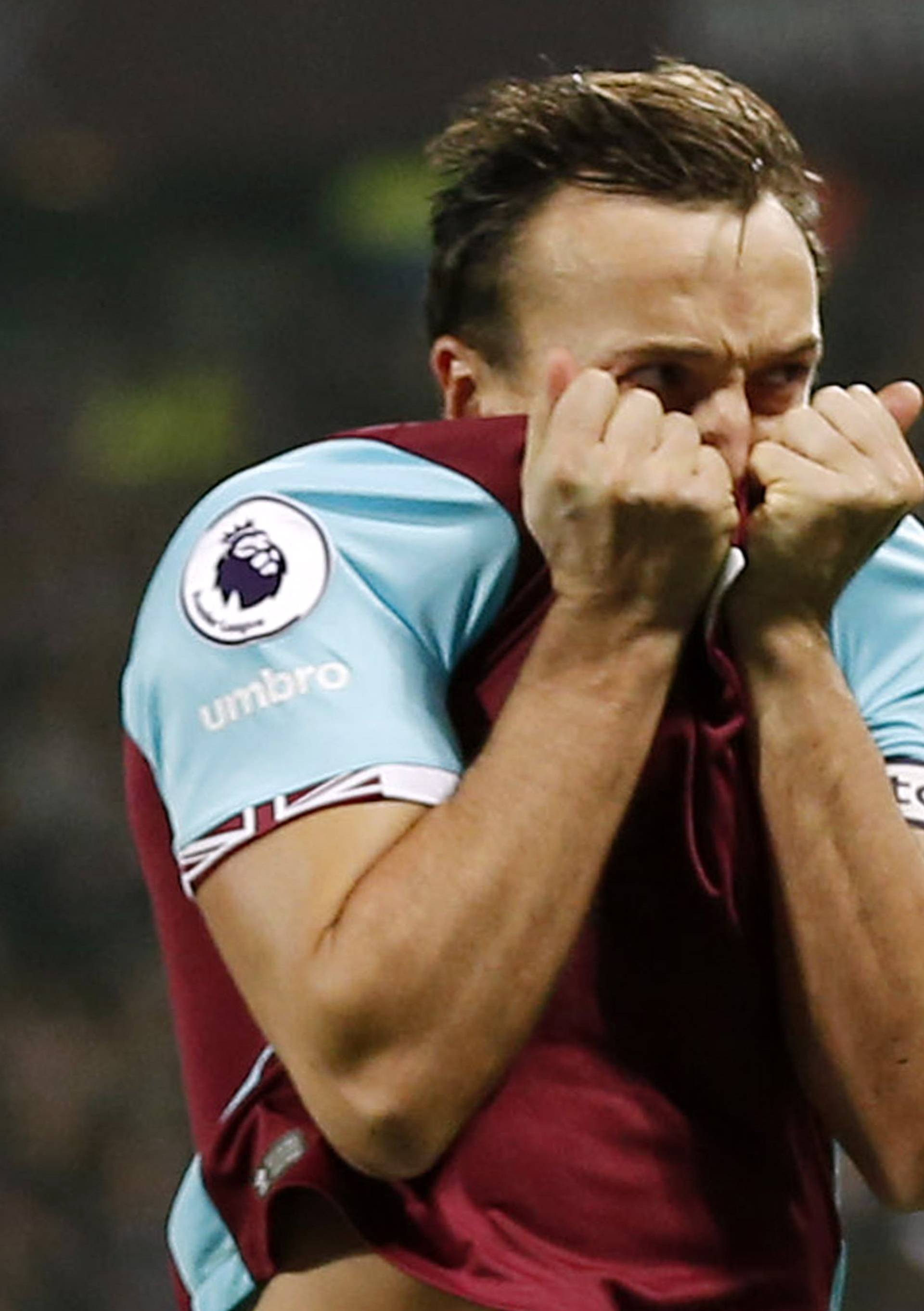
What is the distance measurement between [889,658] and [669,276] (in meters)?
0.24

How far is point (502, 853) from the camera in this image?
114 centimetres

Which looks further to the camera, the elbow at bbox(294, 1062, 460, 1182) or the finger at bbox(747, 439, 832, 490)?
the finger at bbox(747, 439, 832, 490)

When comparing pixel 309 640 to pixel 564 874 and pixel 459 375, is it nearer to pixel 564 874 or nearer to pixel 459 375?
pixel 564 874

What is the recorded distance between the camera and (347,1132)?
1148mm

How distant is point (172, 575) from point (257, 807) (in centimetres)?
14

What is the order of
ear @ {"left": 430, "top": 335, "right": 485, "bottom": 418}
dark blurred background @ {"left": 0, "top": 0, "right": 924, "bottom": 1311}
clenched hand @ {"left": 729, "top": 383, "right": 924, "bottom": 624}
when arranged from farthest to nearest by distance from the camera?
1. dark blurred background @ {"left": 0, "top": 0, "right": 924, "bottom": 1311}
2. ear @ {"left": 430, "top": 335, "right": 485, "bottom": 418}
3. clenched hand @ {"left": 729, "top": 383, "right": 924, "bottom": 624}

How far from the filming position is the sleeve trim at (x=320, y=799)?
1167 millimetres

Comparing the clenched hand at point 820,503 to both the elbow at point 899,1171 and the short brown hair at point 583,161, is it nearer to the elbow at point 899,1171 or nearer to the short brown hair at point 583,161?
the short brown hair at point 583,161

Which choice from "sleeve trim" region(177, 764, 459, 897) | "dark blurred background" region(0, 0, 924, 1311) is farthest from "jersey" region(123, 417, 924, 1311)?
"dark blurred background" region(0, 0, 924, 1311)

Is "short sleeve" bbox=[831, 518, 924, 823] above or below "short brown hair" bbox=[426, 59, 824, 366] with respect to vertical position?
below

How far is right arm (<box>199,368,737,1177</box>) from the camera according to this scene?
44.5 inches

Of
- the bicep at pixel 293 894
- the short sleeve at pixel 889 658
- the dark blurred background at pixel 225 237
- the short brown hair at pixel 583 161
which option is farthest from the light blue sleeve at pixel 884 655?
the dark blurred background at pixel 225 237

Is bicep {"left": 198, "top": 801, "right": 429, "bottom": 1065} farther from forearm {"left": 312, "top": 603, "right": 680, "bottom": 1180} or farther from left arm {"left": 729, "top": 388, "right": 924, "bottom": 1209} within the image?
left arm {"left": 729, "top": 388, "right": 924, "bottom": 1209}

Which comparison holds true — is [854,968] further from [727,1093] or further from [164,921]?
[164,921]
